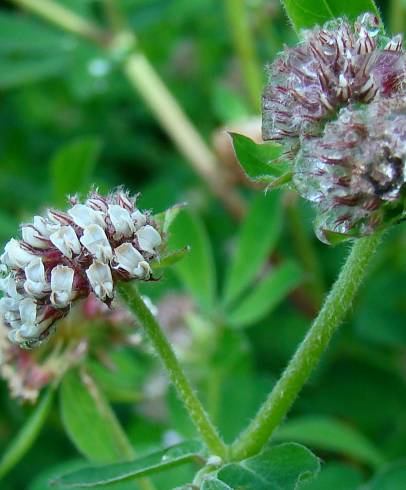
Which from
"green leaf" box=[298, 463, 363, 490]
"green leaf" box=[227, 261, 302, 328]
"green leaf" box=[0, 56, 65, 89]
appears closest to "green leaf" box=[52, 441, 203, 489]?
"green leaf" box=[298, 463, 363, 490]

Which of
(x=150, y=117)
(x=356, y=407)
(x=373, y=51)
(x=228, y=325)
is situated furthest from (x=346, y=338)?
(x=373, y=51)

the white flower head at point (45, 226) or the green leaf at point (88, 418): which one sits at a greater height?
the white flower head at point (45, 226)

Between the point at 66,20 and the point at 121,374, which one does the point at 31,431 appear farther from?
the point at 66,20

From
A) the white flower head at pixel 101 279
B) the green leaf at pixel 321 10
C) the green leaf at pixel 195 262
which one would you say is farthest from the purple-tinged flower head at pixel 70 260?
the green leaf at pixel 195 262

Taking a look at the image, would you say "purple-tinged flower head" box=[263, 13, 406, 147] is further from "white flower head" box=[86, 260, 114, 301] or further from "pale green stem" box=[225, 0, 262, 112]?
"pale green stem" box=[225, 0, 262, 112]

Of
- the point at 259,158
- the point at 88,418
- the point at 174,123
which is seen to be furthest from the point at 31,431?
the point at 174,123

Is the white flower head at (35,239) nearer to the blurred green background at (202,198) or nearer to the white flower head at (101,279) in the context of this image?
the white flower head at (101,279)
